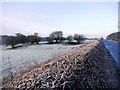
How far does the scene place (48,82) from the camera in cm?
865

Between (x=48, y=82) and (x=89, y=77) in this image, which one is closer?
(x=48, y=82)

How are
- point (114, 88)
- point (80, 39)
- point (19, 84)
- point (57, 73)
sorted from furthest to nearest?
point (80, 39), point (114, 88), point (57, 73), point (19, 84)

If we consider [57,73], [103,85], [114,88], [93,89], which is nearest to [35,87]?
[57,73]

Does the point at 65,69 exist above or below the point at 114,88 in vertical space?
above

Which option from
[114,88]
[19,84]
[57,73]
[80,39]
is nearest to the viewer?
[19,84]

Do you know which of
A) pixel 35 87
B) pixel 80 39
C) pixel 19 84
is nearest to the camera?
pixel 35 87

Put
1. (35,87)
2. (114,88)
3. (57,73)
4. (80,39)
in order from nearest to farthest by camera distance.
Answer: (35,87), (57,73), (114,88), (80,39)

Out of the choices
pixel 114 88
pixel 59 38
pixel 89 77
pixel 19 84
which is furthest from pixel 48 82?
pixel 59 38

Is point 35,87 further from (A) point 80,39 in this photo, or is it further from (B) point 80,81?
(A) point 80,39

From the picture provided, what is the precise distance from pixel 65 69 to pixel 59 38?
118265 mm

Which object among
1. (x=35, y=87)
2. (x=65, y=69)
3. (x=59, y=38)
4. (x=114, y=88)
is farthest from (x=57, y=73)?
(x=59, y=38)

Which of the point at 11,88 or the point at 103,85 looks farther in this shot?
the point at 103,85

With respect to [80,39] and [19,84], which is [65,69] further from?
[80,39]

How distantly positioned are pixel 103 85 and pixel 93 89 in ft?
3.29
